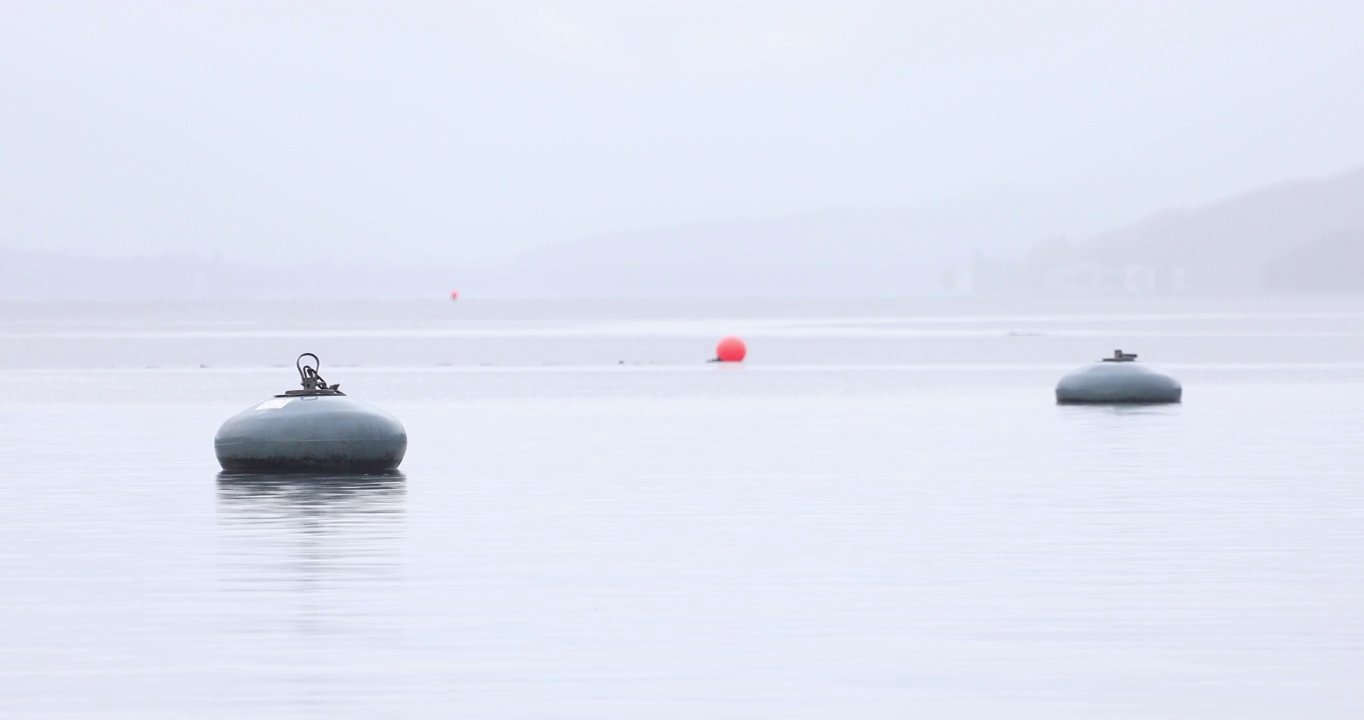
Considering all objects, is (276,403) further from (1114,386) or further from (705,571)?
(1114,386)

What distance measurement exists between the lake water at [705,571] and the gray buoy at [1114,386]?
3.57 meters

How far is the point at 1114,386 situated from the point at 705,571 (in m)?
32.4

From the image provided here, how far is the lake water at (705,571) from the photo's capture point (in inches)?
565

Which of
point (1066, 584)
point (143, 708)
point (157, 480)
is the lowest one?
point (143, 708)

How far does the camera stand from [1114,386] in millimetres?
51656

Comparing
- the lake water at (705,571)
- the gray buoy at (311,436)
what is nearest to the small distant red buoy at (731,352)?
the lake water at (705,571)

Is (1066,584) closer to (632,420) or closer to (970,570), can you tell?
(970,570)

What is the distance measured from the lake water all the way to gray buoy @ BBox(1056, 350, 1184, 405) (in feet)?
11.7

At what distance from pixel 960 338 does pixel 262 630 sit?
122231 millimetres

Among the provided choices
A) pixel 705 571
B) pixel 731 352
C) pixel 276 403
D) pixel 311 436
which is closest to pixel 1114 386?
pixel 276 403

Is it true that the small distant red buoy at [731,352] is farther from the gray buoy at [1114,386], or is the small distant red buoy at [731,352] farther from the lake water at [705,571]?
the lake water at [705,571]

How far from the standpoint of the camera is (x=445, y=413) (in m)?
50.7

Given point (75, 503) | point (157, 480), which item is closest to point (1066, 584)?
point (75, 503)

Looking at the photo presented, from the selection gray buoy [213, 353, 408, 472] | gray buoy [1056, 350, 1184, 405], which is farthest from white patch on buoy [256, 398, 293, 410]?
gray buoy [1056, 350, 1184, 405]
